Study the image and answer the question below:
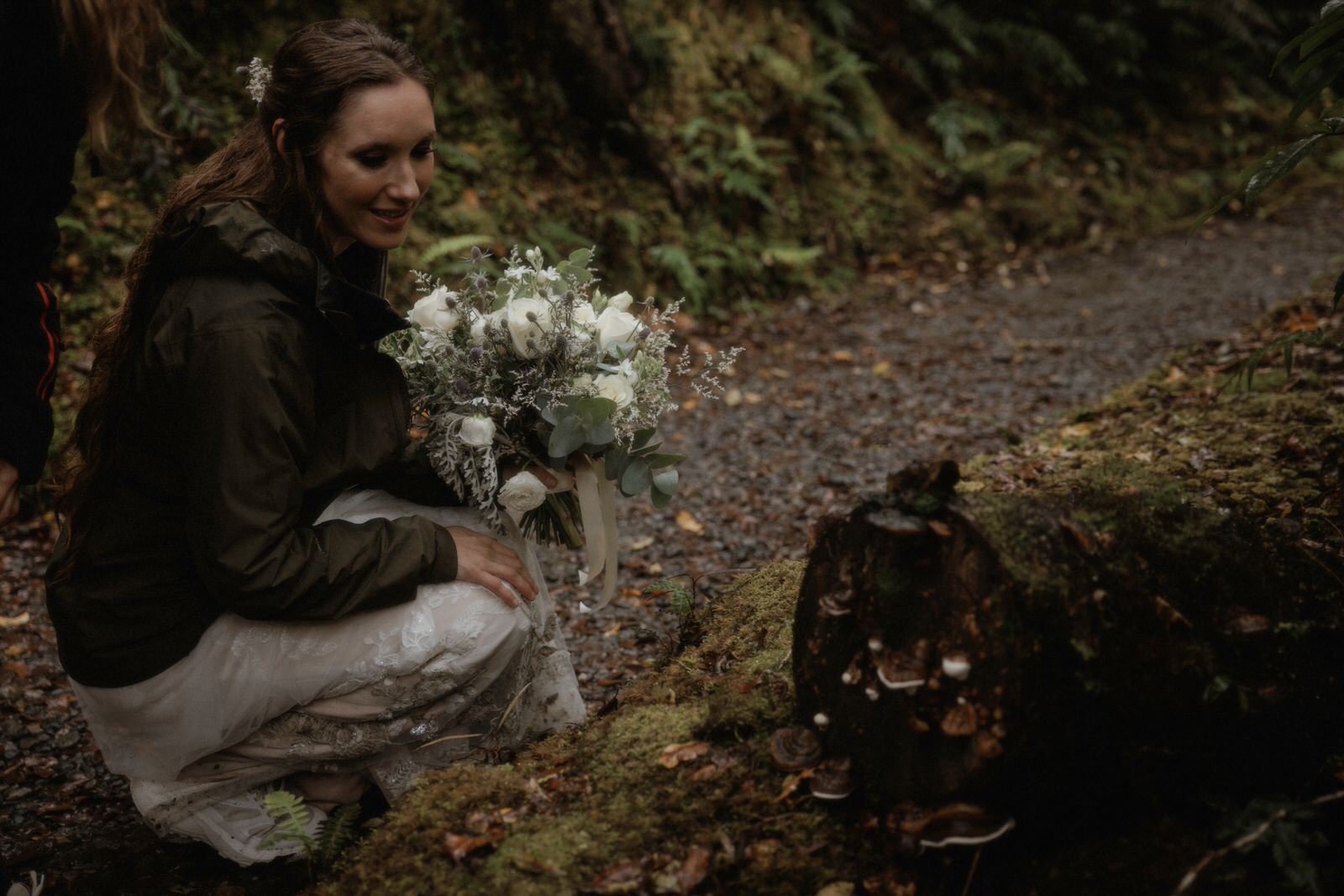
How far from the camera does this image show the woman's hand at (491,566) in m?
2.91

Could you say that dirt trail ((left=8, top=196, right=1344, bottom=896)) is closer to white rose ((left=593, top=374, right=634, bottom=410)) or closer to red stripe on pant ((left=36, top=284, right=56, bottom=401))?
white rose ((left=593, top=374, right=634, bottom=410))

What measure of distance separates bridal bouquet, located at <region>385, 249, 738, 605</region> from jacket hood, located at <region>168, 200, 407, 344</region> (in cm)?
27

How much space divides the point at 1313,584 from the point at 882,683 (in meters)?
1.23

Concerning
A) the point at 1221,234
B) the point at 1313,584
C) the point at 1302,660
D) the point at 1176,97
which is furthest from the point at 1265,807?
the point at 1176,97

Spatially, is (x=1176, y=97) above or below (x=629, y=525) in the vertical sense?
above

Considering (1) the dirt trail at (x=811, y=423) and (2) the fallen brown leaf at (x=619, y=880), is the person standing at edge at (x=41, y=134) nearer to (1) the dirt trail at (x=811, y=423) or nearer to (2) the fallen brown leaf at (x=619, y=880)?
(1) the dirt trail at (x=811, y=423)

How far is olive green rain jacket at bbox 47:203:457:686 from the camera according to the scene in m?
Answer: 2.43

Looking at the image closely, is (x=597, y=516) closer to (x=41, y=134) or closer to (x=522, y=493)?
(x=522, y=493)

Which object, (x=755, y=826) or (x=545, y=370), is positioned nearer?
(x=755, y=826)

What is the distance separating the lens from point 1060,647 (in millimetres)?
1909

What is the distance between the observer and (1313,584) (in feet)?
7.59

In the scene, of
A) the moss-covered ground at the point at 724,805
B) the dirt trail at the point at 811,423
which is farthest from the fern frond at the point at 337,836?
the dirt trail at the point at 811,423

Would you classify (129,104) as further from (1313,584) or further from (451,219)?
(451,219)

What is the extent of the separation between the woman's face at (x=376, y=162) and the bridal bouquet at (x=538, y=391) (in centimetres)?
26
